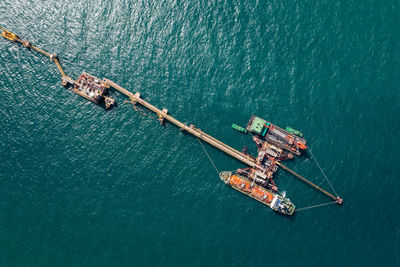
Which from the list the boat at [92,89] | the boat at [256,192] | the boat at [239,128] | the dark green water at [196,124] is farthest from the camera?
the boat at [239,128]

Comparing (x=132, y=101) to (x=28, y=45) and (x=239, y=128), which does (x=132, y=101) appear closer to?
(x=239, y=128)

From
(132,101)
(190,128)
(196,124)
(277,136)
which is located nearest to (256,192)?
(277,136)

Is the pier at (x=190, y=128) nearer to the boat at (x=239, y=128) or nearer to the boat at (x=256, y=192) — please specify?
the boat at (x=256, y=192)

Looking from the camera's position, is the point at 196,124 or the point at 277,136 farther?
the point at 196,124

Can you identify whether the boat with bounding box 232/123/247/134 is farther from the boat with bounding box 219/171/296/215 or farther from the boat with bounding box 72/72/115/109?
the boat with bounding box 72/72/115/109

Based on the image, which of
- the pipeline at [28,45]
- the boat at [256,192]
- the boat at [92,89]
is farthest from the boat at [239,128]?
the pipeline at [28,45]

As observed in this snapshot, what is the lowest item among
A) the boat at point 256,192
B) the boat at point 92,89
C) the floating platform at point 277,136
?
the boat at point 256,192
